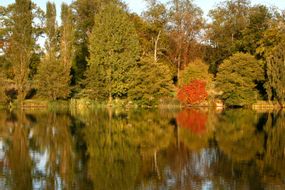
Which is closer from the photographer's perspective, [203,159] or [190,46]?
[203,159]

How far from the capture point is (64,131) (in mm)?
22328

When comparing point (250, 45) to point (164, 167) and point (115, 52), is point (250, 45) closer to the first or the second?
point (115, 52)

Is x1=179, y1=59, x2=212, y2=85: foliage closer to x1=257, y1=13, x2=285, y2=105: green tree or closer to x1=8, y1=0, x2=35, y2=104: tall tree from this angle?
x1=257, y1=13, x2=285, y2=105: green tree

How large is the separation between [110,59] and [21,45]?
9.62 m

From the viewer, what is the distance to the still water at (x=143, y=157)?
1105 cm

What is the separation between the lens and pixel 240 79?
4391 centimetres

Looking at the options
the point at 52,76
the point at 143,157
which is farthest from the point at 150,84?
the point at 143,157

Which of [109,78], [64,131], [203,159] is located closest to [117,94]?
[109,78]

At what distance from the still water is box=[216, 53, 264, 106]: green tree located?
19.8 meters

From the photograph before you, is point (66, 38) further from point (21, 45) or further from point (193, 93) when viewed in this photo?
point (193, 93)

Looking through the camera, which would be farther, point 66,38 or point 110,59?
point 66,38

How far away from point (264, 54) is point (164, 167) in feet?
118

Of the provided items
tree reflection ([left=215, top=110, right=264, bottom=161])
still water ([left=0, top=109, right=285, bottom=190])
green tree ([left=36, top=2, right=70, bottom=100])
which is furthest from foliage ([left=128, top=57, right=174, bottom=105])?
still water ([left=0, top=109, right=285, bottom=190])

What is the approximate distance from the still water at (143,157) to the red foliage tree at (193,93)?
20098mm
